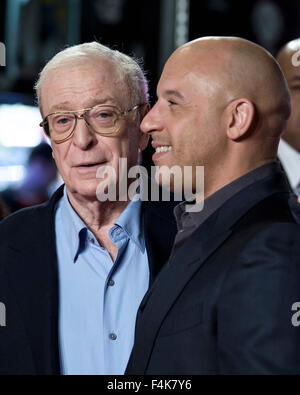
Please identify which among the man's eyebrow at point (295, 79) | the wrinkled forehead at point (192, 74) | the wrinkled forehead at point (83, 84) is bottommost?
the wrinkled forehead at point (192, 74)

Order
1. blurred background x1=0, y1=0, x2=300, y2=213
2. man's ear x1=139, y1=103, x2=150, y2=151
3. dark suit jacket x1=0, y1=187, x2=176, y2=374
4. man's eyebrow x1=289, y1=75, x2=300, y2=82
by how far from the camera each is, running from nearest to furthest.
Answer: dark suit jacket x1=0, y1=187, x2=176, y2=374 < man's ear x1=139, y1=103, x2=150, y2=151 < man's eyebrow x1=289, y1=75, x2=300, y2=82 < blurred background x1=0, y1=0, x2=300, y2=213

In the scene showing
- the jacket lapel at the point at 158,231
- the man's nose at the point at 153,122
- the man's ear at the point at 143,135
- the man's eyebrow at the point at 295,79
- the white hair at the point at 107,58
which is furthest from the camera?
the man's eyebrow at the point at 295,79

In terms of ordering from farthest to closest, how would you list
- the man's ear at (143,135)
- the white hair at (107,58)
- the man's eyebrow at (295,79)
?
the man's eyebrow at (295,79)
the man's ear at (143,135)
the white hair at (107,58)

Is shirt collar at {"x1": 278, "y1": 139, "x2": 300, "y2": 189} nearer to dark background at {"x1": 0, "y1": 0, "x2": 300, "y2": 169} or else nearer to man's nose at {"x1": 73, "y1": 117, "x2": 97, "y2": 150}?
man's nose at {"x1": 73, "y1": 117, "x2": 97, "y2": 150}

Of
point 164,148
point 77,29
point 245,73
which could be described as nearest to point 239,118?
point 245,73

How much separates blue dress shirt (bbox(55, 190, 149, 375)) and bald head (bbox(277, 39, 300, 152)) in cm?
70

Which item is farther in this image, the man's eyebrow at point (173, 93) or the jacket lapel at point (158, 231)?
the jacket lapel at point (158, 231)

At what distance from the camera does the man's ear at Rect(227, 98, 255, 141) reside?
1.33m

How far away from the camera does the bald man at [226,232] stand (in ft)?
3.81

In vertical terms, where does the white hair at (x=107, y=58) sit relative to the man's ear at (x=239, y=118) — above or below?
above

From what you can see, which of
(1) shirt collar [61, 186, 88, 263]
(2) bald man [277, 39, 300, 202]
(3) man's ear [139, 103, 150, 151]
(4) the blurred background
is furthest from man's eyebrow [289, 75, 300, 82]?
(4) the blurred background

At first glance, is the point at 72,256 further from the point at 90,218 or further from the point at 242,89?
the point at 242,89

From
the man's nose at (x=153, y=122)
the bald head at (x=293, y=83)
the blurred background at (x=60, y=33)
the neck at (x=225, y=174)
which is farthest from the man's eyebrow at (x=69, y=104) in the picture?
the blurred background at (x=60, y=33)

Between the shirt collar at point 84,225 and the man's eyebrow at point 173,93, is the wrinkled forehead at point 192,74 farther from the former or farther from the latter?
the shirt collar at point 84,225
